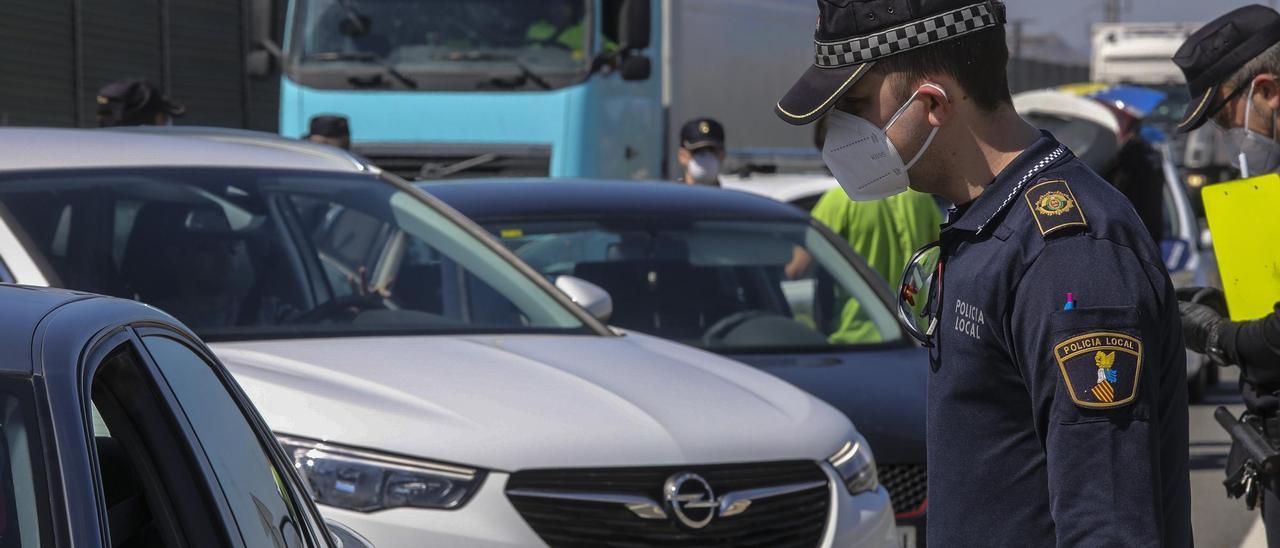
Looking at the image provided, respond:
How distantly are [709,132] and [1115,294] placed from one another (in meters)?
8.09

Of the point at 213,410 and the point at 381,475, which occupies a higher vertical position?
the point at 213,410

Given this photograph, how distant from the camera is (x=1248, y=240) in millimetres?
3971

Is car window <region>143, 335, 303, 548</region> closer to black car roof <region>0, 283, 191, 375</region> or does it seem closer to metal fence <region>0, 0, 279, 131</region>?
black car roof <region>0, 283, 191, 375</region>

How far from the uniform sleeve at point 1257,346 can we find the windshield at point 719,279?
280 cm

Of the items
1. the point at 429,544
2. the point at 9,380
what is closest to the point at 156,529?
the point at 9,380

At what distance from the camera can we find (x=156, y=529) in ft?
7.54

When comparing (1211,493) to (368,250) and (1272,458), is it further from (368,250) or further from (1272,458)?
(1272,458)

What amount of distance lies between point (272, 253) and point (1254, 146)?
107 inches

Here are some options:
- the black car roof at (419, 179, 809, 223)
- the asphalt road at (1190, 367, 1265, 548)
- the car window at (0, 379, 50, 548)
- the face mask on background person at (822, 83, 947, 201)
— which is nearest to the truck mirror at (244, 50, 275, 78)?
the black car roof at (419, 179, 809, 223)

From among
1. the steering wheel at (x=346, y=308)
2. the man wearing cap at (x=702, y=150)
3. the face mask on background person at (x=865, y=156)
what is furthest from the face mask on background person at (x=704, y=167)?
the face mask on background person at (x=865, y=156)

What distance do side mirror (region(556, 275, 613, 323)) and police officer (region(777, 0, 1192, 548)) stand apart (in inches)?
115

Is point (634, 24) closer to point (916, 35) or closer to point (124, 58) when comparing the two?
point (916, 35)

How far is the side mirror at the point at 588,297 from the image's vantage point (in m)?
5.61

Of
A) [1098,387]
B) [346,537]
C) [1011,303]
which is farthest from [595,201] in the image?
[1098,387]
